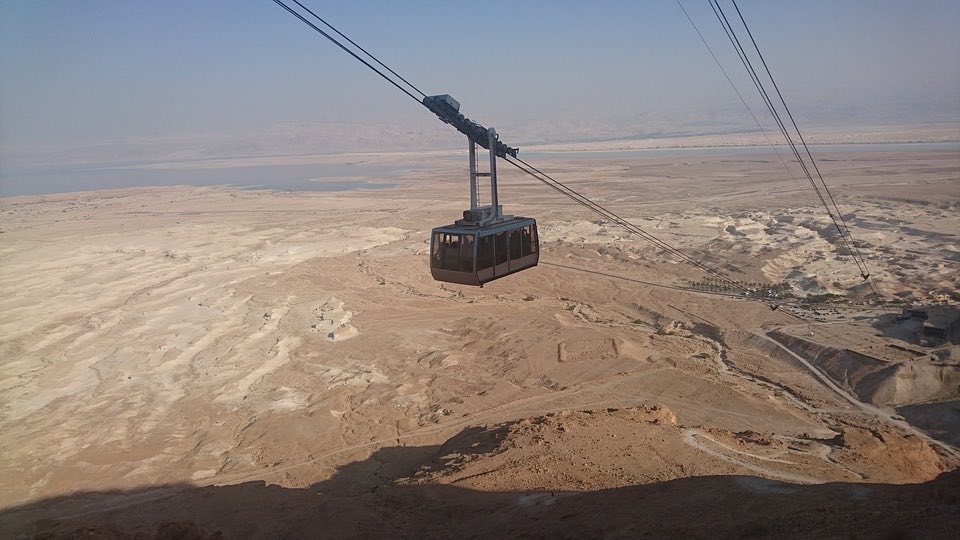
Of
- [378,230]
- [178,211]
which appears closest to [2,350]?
[378,230]

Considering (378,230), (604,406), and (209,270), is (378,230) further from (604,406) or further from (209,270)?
(604,406)

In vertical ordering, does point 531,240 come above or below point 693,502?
above

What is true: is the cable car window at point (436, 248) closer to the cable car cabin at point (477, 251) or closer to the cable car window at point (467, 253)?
the cable car cabin at point (477, 251)

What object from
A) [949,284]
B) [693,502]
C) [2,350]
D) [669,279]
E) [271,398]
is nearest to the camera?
[693,502]

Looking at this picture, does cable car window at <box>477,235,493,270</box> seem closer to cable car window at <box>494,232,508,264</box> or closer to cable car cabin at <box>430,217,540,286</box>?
cable car cabin at <box>430,217,540,286</box>

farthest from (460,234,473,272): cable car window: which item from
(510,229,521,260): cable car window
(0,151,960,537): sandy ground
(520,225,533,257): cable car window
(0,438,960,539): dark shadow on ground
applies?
(0,438,960,539): dark shadow on ground
